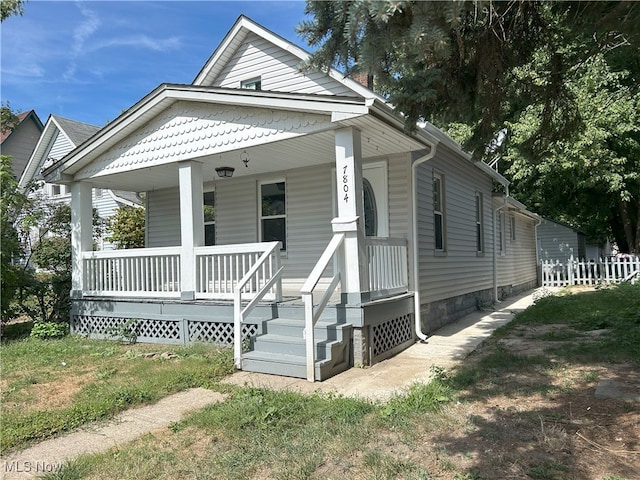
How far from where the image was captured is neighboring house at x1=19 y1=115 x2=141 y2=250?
2081 cm

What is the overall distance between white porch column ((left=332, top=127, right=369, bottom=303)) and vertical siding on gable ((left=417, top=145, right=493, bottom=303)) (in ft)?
7.51

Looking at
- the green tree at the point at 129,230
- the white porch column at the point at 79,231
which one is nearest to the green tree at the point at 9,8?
the white porch column at the point at 79,231

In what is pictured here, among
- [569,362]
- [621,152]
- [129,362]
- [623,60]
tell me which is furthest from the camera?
[621,152]

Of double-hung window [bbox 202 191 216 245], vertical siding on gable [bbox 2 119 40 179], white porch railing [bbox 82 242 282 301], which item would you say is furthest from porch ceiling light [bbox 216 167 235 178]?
vertical siding on gable [bbox 2 119 40 179]

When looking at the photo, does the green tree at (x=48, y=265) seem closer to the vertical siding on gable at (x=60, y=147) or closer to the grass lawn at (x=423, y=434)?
the grass lawn at (x=423, y=434)

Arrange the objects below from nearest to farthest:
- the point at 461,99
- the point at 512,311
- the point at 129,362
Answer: the point at 461,99, the point at 129,362, the point at 512,311

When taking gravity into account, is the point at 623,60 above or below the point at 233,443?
above

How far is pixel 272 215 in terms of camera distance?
991 centimetres

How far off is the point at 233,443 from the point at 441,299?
6.33 metres

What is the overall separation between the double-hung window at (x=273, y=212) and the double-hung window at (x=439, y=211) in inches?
122

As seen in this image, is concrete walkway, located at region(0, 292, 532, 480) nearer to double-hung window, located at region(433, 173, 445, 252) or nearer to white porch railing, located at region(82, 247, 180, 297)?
double-hung window, located at region(433, 173, 445, 252)

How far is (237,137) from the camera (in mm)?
7277

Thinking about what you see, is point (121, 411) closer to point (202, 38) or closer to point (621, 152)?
point (202, 38)

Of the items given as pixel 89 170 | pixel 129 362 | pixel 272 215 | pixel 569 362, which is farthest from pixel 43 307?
pixel 569 362
